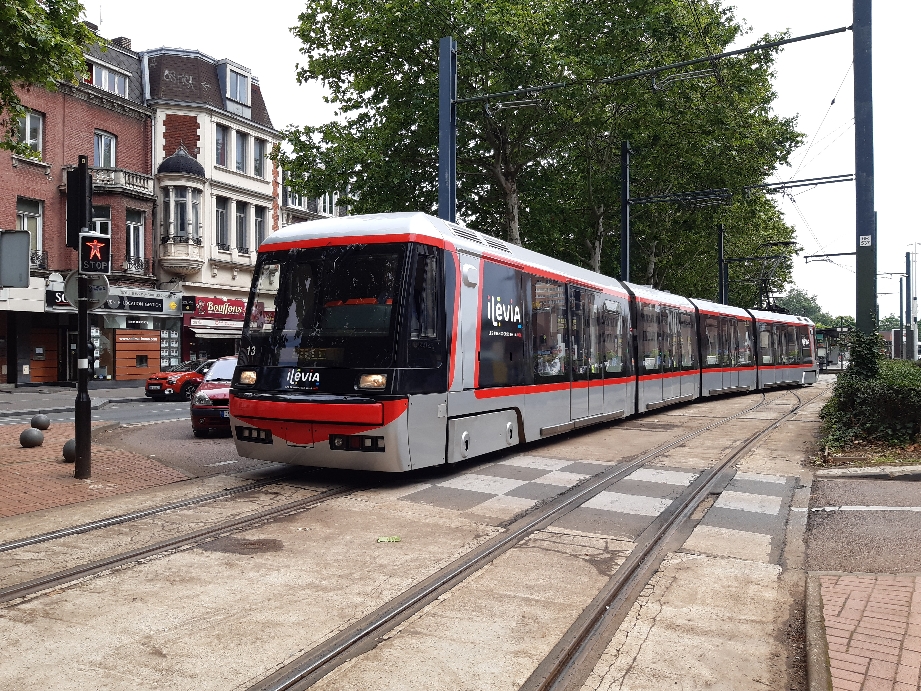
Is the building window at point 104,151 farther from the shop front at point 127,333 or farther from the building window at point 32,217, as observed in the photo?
the shop front at point 127,333

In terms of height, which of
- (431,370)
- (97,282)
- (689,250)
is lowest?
(431,370)

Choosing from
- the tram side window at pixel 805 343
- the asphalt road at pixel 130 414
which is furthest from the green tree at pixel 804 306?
the asphalt road at pixel 130 414

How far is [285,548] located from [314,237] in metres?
4.08

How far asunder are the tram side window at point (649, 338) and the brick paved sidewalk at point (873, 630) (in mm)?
11859

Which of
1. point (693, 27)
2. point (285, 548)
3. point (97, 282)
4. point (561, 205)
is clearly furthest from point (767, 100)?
point (285, 548)

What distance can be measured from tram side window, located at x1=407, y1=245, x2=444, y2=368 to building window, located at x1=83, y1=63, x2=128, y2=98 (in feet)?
92.8

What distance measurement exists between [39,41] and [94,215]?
24.0 m

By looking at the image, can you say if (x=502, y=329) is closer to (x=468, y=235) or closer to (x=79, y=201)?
(x=468, y=235)

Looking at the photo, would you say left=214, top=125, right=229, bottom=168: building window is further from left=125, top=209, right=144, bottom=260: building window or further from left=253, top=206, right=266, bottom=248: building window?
left=125, top=209, right=144, bottom=260: building window

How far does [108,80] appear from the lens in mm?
32719

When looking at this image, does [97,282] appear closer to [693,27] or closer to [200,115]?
[693,27]

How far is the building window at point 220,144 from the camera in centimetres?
3562

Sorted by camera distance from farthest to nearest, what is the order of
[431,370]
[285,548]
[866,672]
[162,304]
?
[162,304], [431,370], [285,548], [866,672]

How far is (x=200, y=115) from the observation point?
113ft
